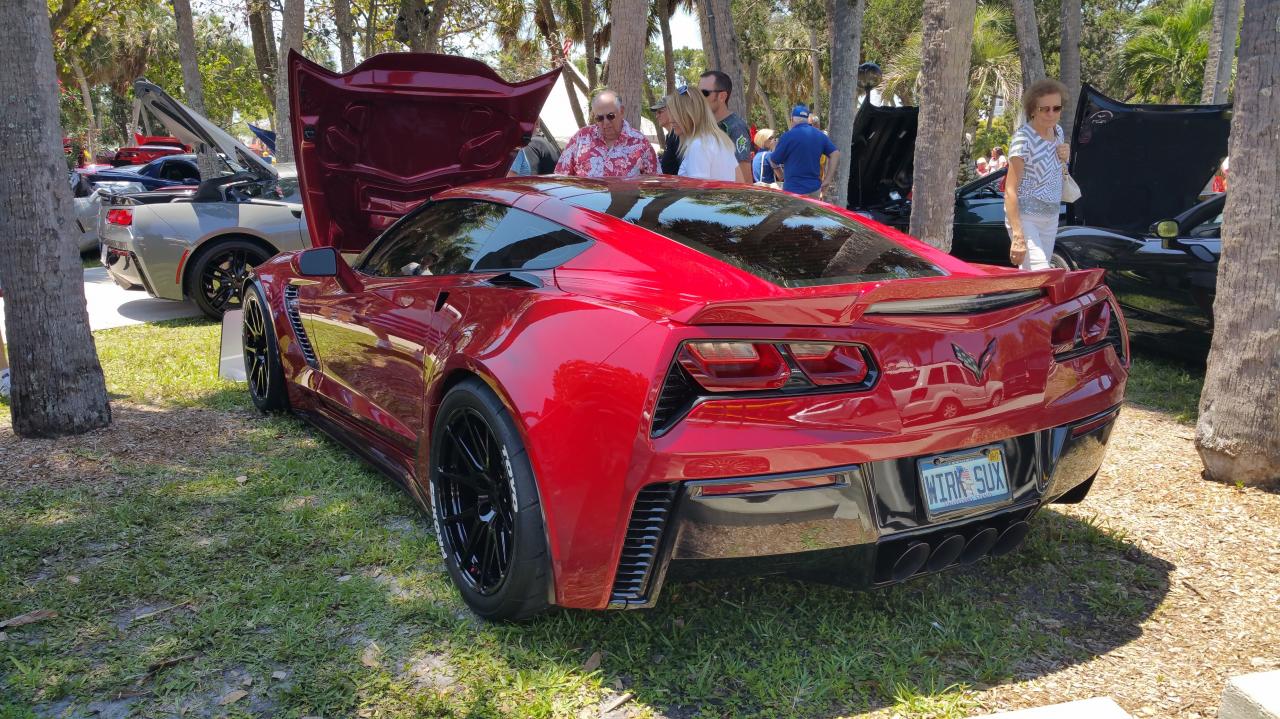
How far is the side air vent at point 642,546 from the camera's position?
229 centimetres

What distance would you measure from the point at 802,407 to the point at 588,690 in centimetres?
97

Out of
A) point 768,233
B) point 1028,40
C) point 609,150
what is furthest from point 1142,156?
point 1028,40

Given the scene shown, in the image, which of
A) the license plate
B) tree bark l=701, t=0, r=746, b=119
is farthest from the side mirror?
tree bark l=701, t=0, r=746, b=119

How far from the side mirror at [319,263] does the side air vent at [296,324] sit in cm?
65

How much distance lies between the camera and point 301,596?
3100mm

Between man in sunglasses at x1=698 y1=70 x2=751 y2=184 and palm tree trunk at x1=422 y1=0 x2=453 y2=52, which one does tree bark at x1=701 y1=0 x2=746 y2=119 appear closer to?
palm tree trunk at x1=422 y1=0 x2=453 y2=52

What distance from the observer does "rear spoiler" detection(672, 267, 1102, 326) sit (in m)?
2.24

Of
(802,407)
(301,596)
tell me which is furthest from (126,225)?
(802,407)

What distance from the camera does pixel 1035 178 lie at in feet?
17.3

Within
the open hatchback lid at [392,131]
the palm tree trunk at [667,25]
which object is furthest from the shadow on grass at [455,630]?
the palm tree trunk at [667,25]

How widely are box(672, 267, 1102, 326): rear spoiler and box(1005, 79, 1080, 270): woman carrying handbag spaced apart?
2634 mm

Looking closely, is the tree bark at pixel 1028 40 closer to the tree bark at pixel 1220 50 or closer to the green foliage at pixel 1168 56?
the tree bark at pixel 1220 50

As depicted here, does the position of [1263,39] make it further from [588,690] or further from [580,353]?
[588,690]

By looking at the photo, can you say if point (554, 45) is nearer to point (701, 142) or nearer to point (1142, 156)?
point (1142, 156)
